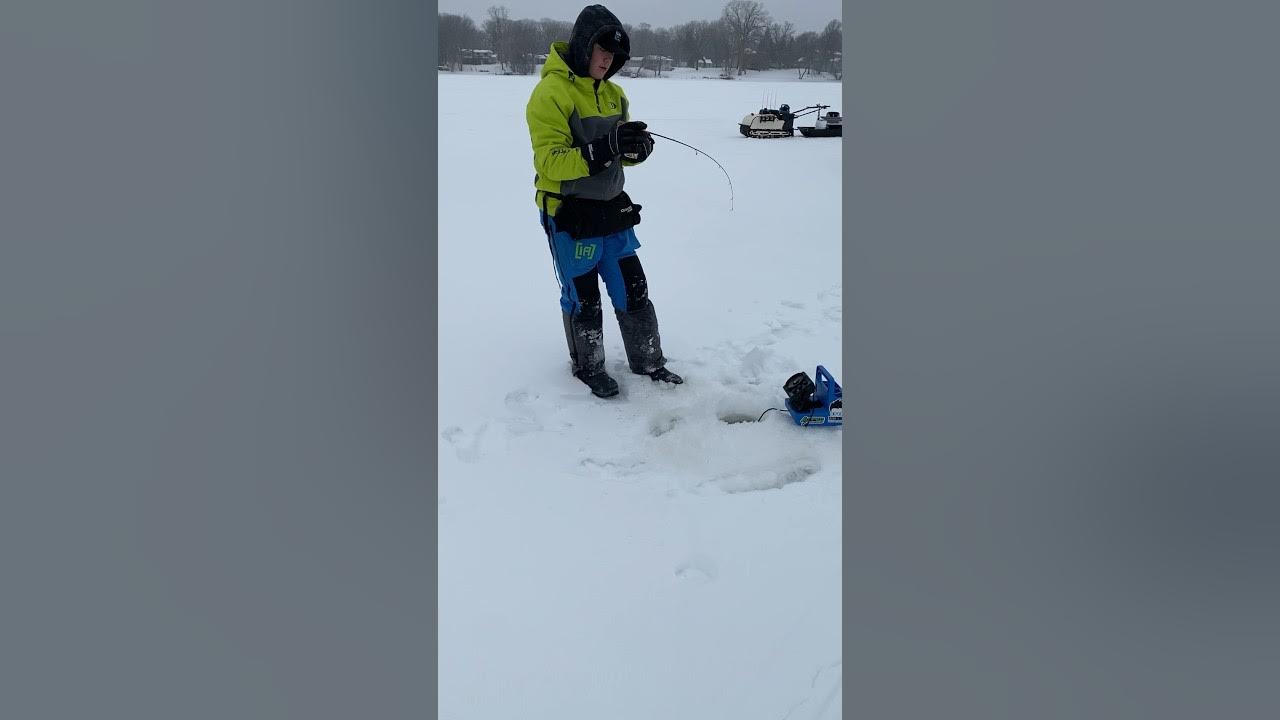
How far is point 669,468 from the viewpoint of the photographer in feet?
10.4

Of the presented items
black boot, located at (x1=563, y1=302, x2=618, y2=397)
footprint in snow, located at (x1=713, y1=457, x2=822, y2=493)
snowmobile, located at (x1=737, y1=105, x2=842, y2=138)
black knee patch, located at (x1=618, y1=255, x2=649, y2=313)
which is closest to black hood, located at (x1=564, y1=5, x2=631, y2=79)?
black knee patch, located at (x1=618, y1=255, x2=649, y2=313)

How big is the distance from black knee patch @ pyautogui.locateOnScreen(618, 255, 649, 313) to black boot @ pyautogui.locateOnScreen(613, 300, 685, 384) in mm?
22

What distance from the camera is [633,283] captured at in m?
3.79

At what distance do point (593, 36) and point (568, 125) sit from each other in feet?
1.06

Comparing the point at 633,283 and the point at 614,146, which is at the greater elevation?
the point at 614,146

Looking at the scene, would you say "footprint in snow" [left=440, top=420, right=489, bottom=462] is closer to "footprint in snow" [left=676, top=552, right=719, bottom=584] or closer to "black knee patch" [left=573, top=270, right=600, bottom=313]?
"black knee patch" [left=573, top=270, right=600, bottom=313]

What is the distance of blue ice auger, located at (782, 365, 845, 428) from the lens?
3459mm

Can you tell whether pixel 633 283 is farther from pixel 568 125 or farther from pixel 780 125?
pixel 780 125

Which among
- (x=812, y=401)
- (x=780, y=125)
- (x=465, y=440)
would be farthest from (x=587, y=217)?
(x=780, y=125)

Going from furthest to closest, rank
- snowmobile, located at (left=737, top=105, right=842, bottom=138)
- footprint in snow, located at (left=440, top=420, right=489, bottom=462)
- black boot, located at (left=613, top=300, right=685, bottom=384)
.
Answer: snowmobile, located at (left=737, top=105, right=842, bottom=138), black boot, located at (left=613, top=300, right=685, bottom=384), footprint in snow, located at (left=440, top=420, right=489, bottom=462)

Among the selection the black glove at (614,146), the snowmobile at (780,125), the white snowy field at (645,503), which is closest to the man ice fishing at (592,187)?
the black glove at (614,146)

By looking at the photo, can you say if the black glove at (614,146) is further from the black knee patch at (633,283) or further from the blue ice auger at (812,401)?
the blue ice auger at (812,401)
